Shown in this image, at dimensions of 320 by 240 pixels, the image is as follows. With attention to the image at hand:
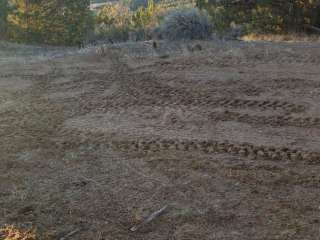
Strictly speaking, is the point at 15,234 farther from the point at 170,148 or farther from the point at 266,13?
the point at 266,13

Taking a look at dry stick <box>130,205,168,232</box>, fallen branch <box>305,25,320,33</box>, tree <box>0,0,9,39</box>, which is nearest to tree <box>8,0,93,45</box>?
tree <box>0,0,9,39</box>

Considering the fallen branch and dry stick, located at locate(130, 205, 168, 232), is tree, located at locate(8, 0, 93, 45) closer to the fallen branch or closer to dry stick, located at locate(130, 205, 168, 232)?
the fallen branch

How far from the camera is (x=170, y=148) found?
6891mm

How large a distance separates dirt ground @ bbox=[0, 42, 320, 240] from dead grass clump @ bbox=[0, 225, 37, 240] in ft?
0.34

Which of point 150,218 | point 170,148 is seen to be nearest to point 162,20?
point 170,148

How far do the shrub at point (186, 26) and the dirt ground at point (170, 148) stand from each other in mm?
3428

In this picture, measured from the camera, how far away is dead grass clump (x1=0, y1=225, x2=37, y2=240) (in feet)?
16.1

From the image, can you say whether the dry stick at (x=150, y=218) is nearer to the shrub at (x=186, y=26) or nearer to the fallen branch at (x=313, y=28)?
the shrub at (x=186, y=26)

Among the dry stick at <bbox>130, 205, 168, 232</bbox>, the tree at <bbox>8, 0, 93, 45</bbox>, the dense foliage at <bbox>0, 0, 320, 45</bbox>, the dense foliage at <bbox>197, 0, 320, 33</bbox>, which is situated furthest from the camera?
the tree at <bbox>8, 0, 93, 45</bbox>

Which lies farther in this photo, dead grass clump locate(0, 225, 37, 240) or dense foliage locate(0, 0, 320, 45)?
dense foliage locate(0, 0, 320, 45)

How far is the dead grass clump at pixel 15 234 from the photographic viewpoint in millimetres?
4901

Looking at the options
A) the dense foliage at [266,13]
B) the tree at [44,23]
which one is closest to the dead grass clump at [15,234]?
the dense foliage at [266,13]

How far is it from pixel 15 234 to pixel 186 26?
10.8 m

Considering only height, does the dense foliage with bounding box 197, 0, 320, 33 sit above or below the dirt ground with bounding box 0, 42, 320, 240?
above
